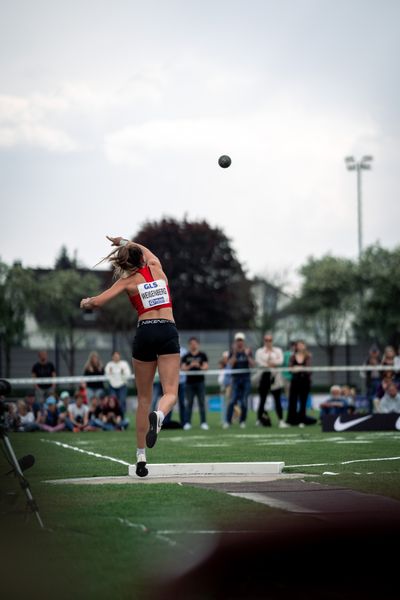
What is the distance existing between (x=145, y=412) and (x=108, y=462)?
7.76 feet

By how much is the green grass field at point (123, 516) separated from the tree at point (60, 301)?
42.6m

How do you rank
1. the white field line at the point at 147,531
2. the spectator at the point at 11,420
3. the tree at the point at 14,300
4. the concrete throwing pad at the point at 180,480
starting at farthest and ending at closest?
the tree at the point at 14,300, the concrete throwing pad at the point at 180,480, the spectator at the point at 11,420, the white field line at the point at 147,531

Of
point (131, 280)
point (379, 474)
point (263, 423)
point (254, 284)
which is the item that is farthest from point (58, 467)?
point (254, 284)

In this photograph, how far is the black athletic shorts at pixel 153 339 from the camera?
34.0ft

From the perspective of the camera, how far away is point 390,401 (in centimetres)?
2320

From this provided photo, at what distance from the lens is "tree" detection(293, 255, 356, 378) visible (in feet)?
213

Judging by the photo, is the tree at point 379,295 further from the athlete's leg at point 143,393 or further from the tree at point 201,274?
the athlete's leg at point 143,393

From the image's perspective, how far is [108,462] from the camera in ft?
41.9

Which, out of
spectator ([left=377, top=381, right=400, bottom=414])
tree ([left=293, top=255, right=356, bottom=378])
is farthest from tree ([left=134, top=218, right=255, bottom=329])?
spectator ([left=377, top=381, right=400, bottom=414])

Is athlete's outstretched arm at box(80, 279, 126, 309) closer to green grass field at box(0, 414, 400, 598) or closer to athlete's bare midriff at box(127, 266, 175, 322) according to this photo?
athlete's bare midriff at box(127, 266, 175, 322)

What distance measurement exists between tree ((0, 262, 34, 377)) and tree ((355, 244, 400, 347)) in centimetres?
1950

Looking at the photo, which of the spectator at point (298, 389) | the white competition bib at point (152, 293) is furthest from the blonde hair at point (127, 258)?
the spectator at point (298, 389)

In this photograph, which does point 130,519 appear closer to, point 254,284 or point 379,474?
point 379,474

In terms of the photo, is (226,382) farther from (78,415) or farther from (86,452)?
(86,452)
